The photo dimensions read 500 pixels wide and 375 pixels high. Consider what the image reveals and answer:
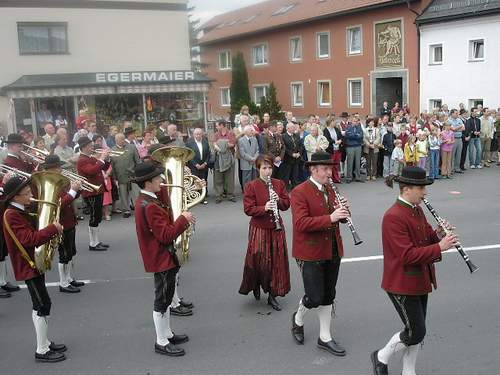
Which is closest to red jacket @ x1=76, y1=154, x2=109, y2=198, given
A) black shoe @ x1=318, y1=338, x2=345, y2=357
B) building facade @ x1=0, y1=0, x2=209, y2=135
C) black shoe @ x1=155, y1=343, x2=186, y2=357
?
black shoe @ x1=155, y1=343, x2=186, y2=357

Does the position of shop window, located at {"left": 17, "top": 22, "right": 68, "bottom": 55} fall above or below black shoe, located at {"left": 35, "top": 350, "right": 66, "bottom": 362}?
above

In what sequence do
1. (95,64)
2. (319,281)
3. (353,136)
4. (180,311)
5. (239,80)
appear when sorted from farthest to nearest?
(239,80), (95,64), (353,136), (180,311), (319,281)

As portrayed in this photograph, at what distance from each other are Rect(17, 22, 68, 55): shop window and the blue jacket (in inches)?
599

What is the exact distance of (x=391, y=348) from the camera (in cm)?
512

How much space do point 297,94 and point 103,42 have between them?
52.4 ft

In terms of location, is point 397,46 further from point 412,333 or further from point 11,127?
point 412,333

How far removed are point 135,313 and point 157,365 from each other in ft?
4.81

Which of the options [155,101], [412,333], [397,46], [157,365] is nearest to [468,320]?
[412,333]

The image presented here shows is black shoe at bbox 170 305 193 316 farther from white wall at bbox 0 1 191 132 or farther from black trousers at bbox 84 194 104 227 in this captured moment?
white wall at bbox 0 1 191 132

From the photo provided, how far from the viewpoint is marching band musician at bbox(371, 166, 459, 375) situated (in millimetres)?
4848

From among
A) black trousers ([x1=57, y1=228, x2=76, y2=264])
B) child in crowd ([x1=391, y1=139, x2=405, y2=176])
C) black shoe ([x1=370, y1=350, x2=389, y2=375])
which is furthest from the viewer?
child in crowd ([x1=391, y1=139, x2=405, y2=176])

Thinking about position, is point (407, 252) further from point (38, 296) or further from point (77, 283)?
point (77, 283)

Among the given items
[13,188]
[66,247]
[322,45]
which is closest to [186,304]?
[66,247]

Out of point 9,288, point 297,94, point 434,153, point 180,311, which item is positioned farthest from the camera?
point 297,94
